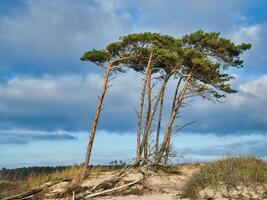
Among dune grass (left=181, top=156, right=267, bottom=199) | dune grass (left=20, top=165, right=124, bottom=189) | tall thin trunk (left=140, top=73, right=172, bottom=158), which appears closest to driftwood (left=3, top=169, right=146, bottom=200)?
dune grass (left=20, top=165, right=124, bottom=189)

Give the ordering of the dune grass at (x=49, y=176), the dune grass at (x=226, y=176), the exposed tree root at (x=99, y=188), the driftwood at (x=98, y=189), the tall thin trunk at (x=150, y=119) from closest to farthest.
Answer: the dune grass at (x=226, y=176) < the driftwood at (x=98, y=189) < the exposed tree root at (x=99, y=188) < the dune grass at (x=49, y=176) < the tall thin trunk at (x=150, y=119)

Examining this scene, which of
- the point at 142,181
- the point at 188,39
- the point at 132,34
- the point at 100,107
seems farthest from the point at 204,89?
the point at 142,181

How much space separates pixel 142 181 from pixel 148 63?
31.1ft

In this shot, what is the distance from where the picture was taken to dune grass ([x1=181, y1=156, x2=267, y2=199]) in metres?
16.2

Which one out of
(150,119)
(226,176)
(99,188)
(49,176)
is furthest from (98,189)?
(150,119)

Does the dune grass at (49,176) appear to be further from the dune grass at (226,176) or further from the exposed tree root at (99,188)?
the dune grass at (226,176)

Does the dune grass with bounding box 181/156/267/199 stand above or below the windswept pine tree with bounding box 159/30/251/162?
below

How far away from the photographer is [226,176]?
54.3ft

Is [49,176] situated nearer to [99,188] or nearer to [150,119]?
[99,188]

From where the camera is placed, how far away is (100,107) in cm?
2559

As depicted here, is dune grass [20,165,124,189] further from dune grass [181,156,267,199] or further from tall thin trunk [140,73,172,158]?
dune grass [181,156,267,199]

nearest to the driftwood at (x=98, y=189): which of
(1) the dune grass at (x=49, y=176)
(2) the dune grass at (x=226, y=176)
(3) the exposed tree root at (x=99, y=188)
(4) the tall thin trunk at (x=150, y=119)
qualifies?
(3) the exposed tree root at (x=99, y=188)

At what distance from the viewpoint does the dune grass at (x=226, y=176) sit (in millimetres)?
16234

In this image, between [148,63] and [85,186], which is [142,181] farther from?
[148,63]
